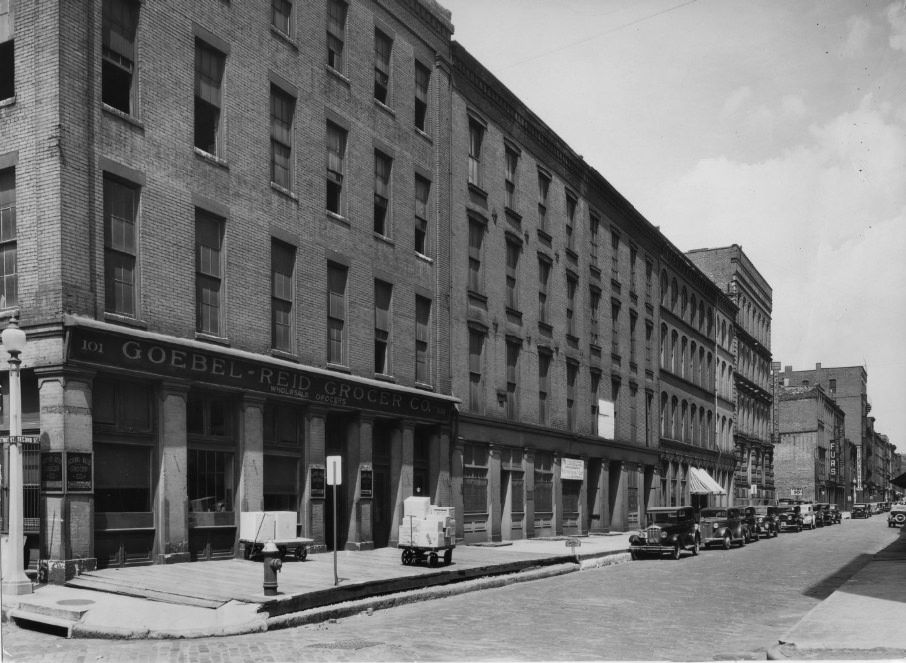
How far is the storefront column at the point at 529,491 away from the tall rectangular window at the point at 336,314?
13.1 m

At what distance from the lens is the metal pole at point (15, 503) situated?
15.8 metres

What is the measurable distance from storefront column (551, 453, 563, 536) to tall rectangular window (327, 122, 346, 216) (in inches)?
687

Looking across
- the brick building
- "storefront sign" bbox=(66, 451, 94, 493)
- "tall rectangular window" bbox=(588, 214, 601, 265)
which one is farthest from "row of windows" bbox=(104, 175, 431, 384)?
the brick building

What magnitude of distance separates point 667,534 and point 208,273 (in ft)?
58.6

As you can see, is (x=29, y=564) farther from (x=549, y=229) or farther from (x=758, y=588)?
(x=549, y=229)

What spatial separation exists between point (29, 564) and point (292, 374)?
7691 mm

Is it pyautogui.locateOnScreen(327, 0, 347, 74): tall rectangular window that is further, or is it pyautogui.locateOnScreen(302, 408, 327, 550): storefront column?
pyautogui.locateOnScreen(327, 0, 347, 74): tall rectangular window

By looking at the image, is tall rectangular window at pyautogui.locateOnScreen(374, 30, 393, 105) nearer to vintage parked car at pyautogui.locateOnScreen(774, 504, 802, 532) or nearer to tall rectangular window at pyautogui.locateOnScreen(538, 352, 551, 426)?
tall rectangular window at pyautogui.locateOnScreen(538, 352, 551, 426)

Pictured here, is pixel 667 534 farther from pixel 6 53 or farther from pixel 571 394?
pixel 6 53

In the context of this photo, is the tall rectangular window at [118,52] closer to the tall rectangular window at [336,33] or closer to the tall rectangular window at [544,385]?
the tall rectangular window at [336,33]

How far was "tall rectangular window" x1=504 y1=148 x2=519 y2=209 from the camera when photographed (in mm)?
37219

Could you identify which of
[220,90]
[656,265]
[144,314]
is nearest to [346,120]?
[220,90]

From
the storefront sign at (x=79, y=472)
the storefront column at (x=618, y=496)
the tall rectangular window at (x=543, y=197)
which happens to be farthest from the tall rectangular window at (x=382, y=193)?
the storefront column at (x=618, y=496)

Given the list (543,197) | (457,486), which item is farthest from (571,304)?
(457,486)
